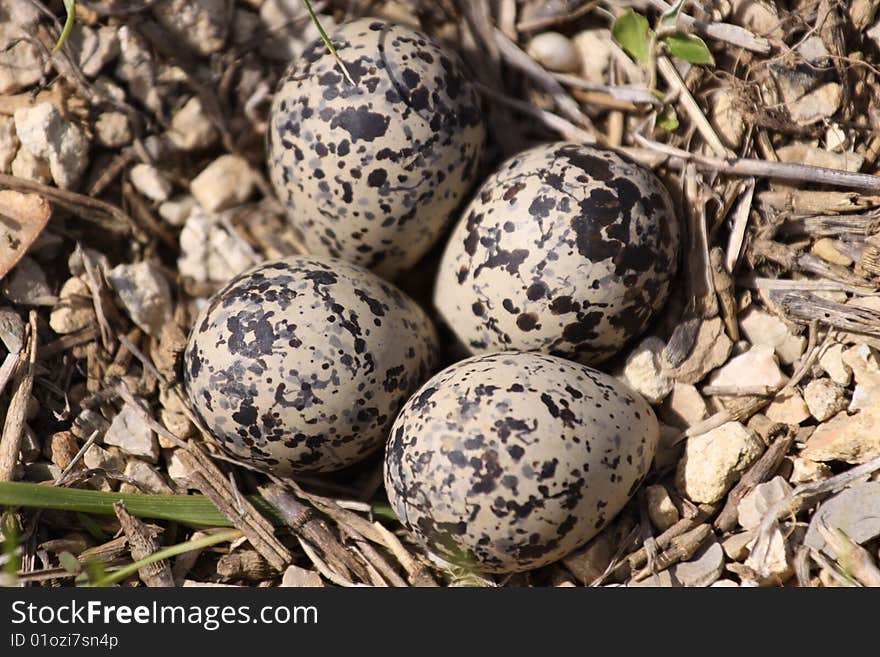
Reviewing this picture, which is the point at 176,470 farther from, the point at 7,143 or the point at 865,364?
the point at 865,364

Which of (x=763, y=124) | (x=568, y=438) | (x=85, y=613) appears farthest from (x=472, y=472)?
(x=763, y=124)

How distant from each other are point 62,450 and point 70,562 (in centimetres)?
34

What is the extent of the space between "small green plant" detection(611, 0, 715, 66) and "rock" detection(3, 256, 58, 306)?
1.79 meters

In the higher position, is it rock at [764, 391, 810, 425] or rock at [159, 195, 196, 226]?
rock at [159, 195, 196, 226]

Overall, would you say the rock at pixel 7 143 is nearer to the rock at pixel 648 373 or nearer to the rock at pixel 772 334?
the rock at pixel 648 373

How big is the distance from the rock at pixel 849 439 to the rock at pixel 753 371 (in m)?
0.18

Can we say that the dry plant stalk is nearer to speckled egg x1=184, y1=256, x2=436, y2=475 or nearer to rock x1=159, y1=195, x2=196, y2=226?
speckled egg x1=184, y1=256, x2=436, y2=475

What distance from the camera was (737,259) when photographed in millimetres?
2461

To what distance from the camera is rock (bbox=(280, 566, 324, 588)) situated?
7.45 ft

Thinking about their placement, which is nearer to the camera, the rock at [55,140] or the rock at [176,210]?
the rock at [55,140]

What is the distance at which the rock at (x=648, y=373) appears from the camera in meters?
2.44

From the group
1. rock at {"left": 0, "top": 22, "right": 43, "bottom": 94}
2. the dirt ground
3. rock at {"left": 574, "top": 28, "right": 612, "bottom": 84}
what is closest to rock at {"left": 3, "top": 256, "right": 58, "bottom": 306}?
A: the dirt ground

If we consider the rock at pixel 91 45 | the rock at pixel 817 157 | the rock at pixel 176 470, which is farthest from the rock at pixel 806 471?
the rock at pixel 91 45

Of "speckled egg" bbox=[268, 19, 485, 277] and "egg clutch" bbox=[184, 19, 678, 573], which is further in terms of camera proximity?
"speckled egg" bbox=[268, 19, 485, 277]
